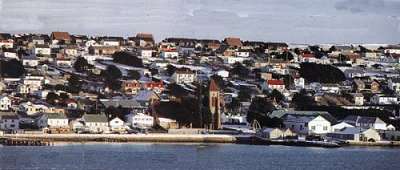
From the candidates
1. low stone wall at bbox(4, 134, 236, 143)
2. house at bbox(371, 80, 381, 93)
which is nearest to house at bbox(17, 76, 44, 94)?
low stone wall at bbox(4, 134, 236, 143)

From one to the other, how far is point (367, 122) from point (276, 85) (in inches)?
187

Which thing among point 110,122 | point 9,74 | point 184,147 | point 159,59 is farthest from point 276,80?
point 184,147

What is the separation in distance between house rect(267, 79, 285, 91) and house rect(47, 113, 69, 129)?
6.06 meters

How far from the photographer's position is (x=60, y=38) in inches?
920

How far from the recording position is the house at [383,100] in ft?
57.6

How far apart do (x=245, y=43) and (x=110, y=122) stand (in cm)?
1313

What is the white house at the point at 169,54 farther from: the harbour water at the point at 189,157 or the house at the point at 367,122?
the harbour water at the point at 189,157

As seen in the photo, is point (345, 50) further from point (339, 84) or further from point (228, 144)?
point (228, 144)

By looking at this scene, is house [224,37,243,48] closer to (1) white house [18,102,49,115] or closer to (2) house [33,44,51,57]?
(2) house [33,44,51,57]

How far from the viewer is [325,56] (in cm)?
2419

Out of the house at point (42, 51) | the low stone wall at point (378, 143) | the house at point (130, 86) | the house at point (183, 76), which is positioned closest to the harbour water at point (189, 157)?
the low stone wall at point (378, 143)

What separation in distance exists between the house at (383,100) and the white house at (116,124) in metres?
5.81

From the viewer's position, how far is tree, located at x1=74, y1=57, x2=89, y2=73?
19.1 m

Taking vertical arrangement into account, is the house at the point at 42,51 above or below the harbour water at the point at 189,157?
above
